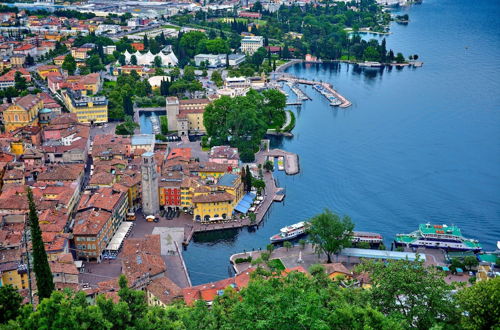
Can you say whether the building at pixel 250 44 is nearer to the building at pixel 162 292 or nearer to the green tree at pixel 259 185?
the green tree at pixel 259 185

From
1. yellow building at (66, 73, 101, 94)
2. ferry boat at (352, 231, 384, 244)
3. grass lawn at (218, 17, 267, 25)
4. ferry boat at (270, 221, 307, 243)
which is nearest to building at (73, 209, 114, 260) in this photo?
ferry boat at (270, 221, 307, 243)

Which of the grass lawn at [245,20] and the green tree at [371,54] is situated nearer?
the green tree at [371,54]

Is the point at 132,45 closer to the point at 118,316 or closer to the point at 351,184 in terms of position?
the point at 351,184

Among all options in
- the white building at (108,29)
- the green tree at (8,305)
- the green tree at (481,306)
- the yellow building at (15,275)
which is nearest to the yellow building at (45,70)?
the white building at (108,29)

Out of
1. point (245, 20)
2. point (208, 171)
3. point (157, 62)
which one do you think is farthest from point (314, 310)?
point (245, 20)

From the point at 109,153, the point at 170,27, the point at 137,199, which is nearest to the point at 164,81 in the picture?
the point at 109,153

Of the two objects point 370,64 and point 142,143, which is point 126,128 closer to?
point 142,143
